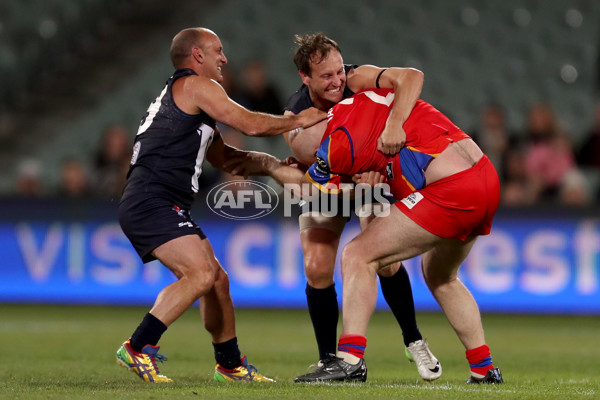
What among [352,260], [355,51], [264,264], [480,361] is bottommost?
[480,361]

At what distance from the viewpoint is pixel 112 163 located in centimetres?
1343

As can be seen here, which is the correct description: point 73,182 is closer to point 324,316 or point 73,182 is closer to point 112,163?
point 112,163

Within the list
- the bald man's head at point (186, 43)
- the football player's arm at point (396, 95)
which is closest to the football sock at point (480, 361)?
the football player's arm at point (396, 95)

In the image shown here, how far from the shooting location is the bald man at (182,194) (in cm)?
589

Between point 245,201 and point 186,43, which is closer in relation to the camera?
point 186,43

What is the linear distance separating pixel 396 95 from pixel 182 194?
1.44 meters

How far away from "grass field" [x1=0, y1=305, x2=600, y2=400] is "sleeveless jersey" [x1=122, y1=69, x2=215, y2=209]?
3.82 ft

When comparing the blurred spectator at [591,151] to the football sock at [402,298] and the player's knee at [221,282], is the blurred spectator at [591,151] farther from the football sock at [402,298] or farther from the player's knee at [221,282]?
the player's knee at [221,282]

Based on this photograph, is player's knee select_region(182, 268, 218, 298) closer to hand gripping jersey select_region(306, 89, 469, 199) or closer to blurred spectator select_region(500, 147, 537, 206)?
hand gripping jersey select_region(306, 89, 469, 199)

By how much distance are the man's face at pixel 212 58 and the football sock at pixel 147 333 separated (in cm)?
156

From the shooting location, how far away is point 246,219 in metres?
12.3

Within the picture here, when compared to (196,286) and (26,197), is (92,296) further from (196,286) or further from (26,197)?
(196,286)

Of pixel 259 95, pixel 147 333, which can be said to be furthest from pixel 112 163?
pixel 147 333

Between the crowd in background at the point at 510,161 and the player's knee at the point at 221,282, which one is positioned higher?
the crowd in background at the point at 510,161
